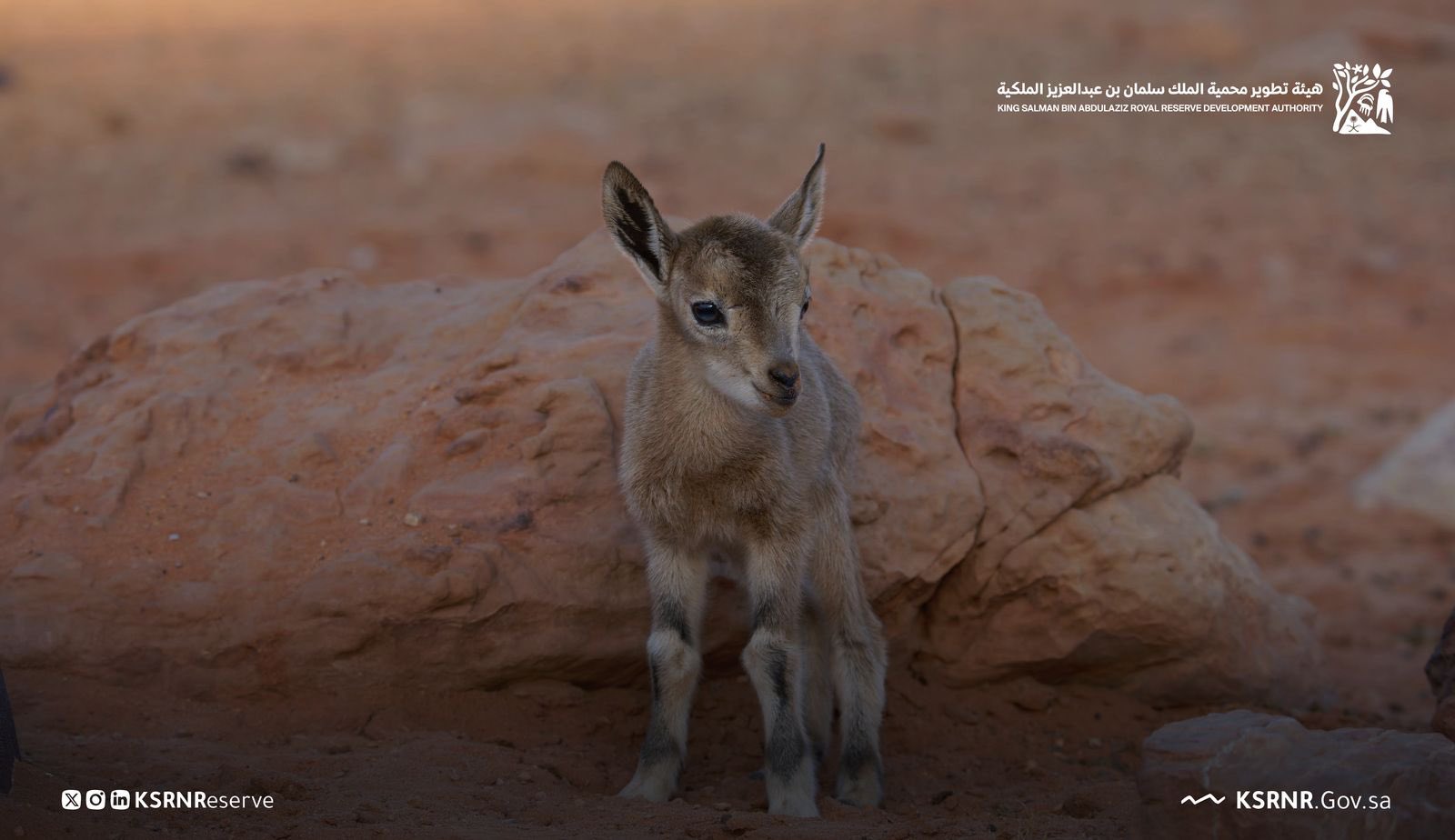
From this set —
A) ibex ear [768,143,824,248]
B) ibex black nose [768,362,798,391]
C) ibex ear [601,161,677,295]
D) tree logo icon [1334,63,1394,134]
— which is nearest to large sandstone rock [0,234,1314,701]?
ibex ear [601,161,677,295]

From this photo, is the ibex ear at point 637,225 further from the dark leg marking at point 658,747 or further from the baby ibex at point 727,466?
the dark leg marking at point 658,747

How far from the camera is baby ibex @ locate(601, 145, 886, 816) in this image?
541 centimetres

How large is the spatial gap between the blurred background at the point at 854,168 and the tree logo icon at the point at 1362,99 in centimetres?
27

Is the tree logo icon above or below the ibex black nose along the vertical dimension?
above

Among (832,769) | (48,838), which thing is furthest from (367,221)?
(48,838)

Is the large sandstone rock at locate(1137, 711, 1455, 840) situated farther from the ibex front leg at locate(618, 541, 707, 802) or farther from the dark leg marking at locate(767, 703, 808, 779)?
the ibex front leg at locate(618, 541, 707, 802)

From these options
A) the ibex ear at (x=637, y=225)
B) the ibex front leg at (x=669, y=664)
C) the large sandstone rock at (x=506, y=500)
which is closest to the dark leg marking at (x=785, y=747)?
the ibex front leg at (x=669, y=664)

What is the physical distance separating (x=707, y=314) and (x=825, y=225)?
1103 centimetres

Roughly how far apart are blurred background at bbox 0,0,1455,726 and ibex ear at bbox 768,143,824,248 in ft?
20.7

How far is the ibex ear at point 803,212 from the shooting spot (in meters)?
5.83

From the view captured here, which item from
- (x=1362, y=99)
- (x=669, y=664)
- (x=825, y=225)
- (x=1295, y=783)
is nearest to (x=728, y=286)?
(x=669, y=664)

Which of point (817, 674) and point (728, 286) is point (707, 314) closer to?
point (728, 286)

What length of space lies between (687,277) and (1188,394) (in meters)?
9.72

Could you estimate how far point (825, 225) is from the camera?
16.2 m
